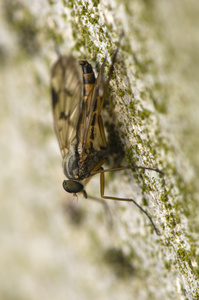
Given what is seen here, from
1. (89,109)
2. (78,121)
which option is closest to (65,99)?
(78,121)

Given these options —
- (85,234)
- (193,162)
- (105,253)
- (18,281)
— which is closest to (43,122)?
(85,234)

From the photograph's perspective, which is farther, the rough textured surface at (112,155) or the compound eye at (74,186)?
the compound eye at (74,186)

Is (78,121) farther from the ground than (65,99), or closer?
closer

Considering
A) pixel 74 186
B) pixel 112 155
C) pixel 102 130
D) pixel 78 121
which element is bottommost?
pixel 74 186

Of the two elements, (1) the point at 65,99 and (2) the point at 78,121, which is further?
(1) the point at 65,99

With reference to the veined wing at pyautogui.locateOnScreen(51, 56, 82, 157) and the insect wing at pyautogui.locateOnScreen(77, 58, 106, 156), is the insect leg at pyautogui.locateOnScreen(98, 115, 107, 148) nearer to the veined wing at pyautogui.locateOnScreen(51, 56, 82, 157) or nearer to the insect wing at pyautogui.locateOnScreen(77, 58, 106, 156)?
the insect wing at pyautogui.locateOnScreen(77, 58, 106, 156)

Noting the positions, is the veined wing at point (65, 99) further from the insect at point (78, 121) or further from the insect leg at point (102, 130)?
the insect leg at point (102, 130)

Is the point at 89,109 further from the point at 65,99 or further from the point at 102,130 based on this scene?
the point at 65,99

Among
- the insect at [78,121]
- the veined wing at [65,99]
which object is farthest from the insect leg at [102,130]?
the veined wing at [65,99]

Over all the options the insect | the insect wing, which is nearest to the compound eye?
the insect
